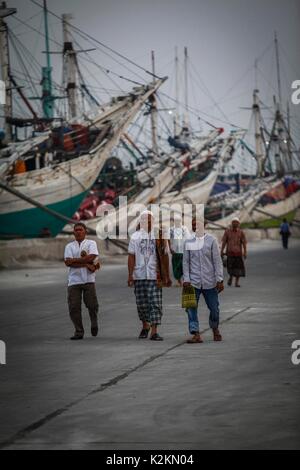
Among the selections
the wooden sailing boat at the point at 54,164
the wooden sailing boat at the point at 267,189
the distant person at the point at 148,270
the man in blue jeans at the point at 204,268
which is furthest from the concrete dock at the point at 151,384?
the wooden sailing boat at the point at 267,189

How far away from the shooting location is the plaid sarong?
1327 cm

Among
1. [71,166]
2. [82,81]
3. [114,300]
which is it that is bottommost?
[114,300]

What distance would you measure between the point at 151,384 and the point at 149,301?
3.94m

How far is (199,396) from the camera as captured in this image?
8.70m

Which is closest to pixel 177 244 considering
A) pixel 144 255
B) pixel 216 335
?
pixel 144 255

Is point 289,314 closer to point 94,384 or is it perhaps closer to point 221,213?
point 94,384

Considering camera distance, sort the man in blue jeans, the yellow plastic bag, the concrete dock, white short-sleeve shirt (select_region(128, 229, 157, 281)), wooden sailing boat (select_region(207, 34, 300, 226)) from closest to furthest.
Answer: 1. the concrete dock
2. the yellow plastic bag
3. the man in blue jeans
4. white short-sleeve shirt (select_region(128, 229, 157, 281))
5. wooden sailing boat (select_region(207, 34, 300, 226))

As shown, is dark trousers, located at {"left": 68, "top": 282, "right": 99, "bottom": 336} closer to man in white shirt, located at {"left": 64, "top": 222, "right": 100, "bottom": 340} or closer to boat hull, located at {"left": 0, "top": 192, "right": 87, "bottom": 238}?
man in white shirt, located at {"left": 64, "top": 222, "right": 100, "bottom": 340}

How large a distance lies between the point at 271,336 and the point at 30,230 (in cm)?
3576

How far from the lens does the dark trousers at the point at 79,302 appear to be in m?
13.7

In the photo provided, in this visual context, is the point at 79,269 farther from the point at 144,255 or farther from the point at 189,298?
the point at 189,298

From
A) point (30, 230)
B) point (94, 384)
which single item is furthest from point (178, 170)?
point (94, 384)

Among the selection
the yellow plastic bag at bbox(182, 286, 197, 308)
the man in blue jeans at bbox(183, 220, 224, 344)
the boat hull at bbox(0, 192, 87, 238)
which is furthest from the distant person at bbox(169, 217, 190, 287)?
the boat hull at bbox(0, 192, 87, 238)
